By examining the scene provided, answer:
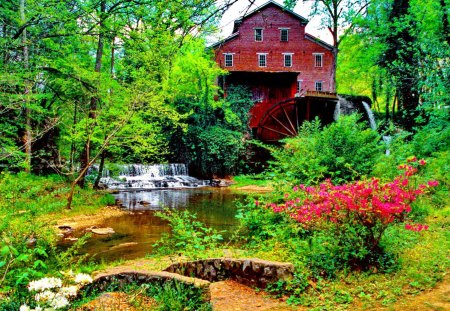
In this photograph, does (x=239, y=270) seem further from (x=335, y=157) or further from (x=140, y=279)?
(x=335, y=157)

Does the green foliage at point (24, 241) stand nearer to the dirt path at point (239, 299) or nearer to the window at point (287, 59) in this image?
the dirt path at point (239, 299)

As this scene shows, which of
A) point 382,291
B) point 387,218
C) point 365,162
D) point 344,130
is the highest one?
point 344,130

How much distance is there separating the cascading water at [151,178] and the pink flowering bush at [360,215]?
15155mm

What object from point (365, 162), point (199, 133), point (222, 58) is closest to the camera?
point (365, 162)

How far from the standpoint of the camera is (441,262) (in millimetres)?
4465

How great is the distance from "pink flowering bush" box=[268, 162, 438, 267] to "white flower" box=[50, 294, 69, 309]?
10.5ft

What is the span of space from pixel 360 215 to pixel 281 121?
2180cm

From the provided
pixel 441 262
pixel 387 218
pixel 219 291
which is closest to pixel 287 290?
pixel 219 291

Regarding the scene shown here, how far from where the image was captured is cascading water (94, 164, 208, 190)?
1925 centimetres

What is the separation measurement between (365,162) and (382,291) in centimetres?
470

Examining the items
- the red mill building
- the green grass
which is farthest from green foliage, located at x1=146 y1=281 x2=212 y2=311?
the red mill building

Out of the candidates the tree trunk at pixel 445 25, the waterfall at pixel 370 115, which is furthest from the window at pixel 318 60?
the tree trunk at pixel 445 25

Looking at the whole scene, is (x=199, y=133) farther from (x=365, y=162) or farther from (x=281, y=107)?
(x=365, y=162)

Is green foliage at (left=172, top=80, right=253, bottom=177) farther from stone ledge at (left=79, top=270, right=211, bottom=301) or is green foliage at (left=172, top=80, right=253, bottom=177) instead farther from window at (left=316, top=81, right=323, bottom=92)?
stone ledge at (left=79, top=270, right=211, bottom=301)
